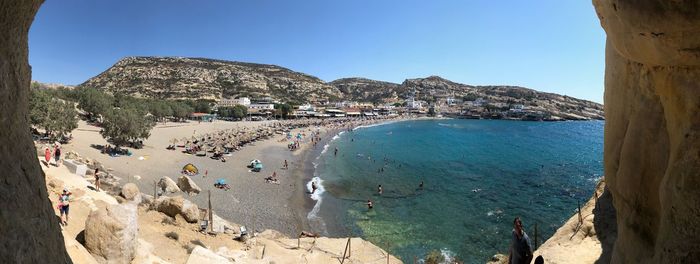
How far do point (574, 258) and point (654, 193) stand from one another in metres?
5.01

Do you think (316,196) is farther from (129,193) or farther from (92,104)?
(92,104)

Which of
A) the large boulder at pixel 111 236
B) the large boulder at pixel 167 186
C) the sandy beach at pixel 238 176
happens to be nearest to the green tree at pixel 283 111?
the sandy beach at pixel 238 176

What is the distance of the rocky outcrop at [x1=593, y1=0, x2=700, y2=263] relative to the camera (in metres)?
3.34

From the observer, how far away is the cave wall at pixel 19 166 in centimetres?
303

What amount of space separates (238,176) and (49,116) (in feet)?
49.9

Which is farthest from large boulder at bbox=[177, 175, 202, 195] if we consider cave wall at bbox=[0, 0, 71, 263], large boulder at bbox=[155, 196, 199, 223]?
cave wall at bbox=[0, 0, 71, 263]

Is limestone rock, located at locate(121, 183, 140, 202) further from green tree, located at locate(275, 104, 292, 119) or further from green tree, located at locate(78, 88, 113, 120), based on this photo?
green tree, located at locate(275, 104, 292, 119)

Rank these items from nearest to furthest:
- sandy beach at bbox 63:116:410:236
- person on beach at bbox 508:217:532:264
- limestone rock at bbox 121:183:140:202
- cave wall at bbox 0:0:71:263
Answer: cave wall at bbox 0:0:71:263
person on beach at bbox 508:217:532:264
limestone rock at bbox 121:183:140:202
sandy beach at bbox 63:116:410:236

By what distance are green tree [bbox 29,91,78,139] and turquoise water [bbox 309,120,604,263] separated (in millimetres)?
20776

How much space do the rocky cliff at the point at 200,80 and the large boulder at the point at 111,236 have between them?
118 metres

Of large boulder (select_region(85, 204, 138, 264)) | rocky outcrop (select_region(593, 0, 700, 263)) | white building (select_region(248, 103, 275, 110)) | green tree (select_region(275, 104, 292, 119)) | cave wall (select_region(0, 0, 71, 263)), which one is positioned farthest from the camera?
white building (select_region(248, 103, 275, 110))

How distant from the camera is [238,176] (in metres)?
30.0

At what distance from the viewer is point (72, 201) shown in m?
11.1

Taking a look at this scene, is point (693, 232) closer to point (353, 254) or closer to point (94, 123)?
point (353, 254)
